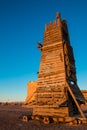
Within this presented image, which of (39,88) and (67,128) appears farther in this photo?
(39,88)

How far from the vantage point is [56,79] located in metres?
20.2

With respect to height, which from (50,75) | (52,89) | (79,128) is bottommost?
(79,128)

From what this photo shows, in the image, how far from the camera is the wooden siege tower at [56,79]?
A: 735 inches

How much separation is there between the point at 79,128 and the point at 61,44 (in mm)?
10813

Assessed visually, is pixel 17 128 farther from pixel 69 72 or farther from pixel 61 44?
pixel 61 44

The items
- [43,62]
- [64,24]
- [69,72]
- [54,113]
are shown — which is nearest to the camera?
[54,113]

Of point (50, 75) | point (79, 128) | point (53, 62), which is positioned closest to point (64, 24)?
point (53, 62)

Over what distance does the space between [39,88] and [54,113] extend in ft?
13.3

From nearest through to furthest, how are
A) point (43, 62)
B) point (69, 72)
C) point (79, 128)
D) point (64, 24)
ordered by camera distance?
point (79, 128)
point (69, 72)
point (43, 62)
point (64, 24)

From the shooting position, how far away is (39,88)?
2142 cm

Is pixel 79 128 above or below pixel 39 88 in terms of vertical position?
below

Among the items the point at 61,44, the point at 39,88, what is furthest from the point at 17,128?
the point at 61,44

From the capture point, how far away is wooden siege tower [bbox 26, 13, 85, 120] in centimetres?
1866

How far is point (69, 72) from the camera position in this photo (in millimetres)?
20422
